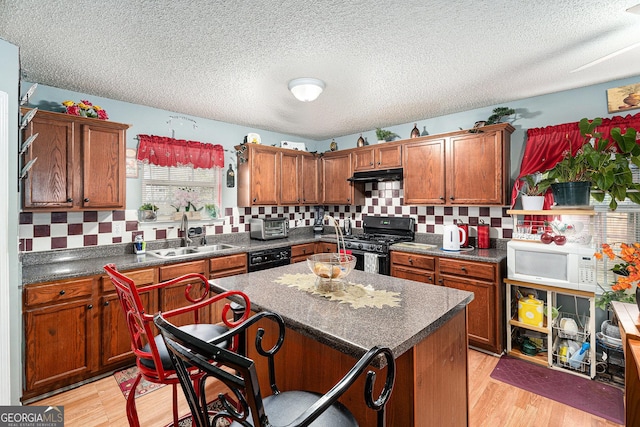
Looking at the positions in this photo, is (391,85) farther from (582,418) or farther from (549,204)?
(582,418)

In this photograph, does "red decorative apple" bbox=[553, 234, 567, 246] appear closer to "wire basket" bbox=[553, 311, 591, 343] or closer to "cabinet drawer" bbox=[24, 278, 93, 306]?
"wire basket" bbox=[553, 311, 591, 343]

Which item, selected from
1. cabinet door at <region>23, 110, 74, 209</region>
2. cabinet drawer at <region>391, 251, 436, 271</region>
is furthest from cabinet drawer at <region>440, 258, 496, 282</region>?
cabinet door at <region>23, 110, 74, 209</region>

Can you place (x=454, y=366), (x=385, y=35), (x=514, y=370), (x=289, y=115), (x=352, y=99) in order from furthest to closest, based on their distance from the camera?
(x=289, y=115) < (x=352, y=99) < (x=514, y=370) < (x=385, y=35) < (x=454, y=366)

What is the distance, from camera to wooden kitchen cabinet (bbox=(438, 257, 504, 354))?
280 cm

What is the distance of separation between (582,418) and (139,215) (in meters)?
4.17

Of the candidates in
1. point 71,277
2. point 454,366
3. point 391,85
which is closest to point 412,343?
point 454,366

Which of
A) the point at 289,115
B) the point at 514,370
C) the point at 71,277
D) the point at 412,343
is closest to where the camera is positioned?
the point at 412,343

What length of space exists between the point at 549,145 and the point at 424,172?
121 cm

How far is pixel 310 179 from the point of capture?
4625 millimetres

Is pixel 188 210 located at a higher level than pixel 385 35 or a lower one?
lower

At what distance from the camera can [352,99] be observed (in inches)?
122

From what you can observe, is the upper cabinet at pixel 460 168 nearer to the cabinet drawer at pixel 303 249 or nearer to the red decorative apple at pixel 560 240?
the red decorative apple at pixel 560 240

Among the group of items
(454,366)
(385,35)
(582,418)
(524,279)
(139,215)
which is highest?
(385,35)

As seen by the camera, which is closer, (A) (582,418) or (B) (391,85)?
(A) (582,418)
